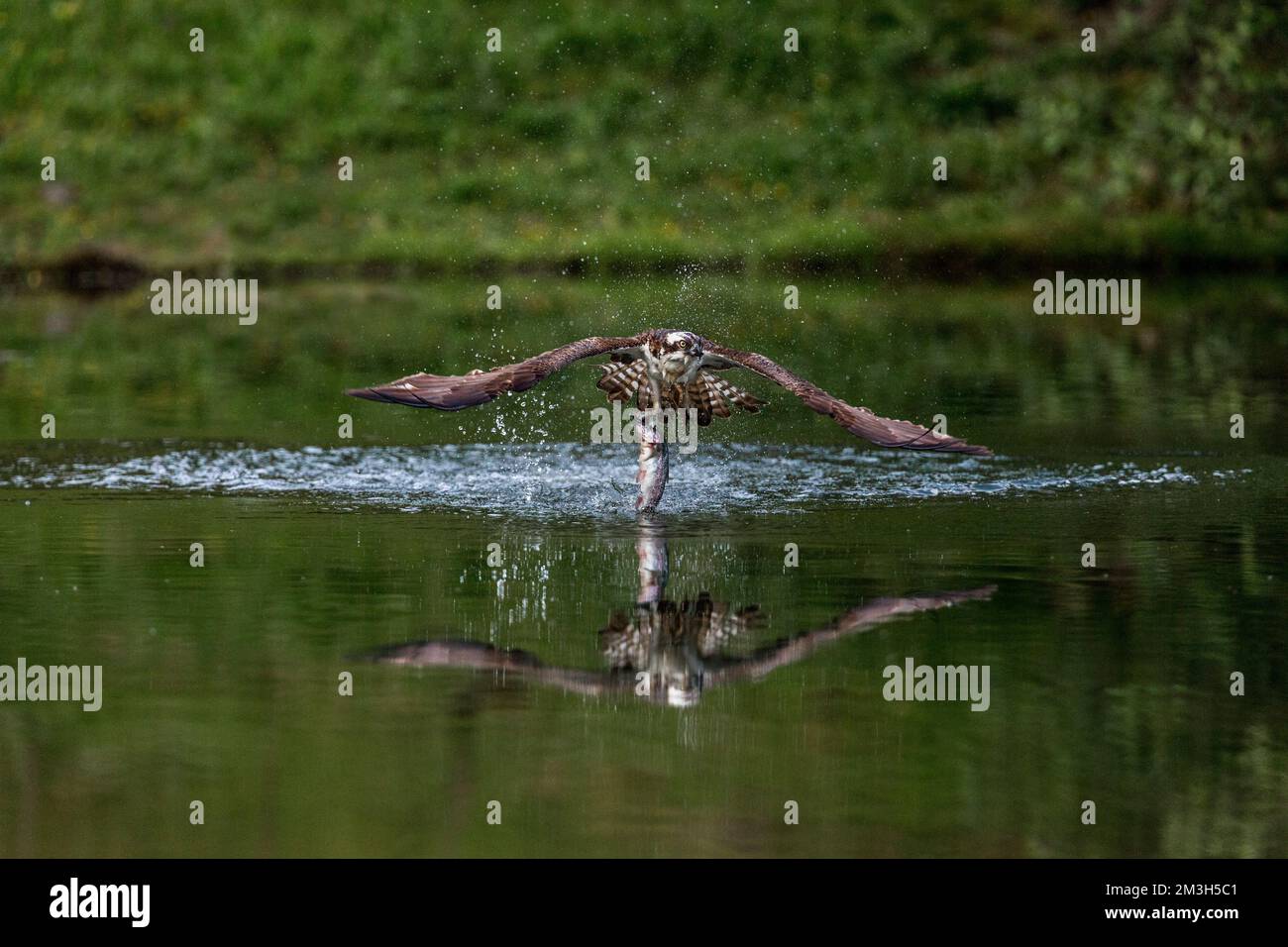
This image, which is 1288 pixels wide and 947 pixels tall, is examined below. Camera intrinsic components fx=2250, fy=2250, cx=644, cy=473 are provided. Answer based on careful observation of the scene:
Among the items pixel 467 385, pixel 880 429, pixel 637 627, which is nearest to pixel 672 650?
pixel 637 627

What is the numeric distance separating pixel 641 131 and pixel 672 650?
118 ft

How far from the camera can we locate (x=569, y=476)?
17.7m

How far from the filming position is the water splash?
16.4 metres

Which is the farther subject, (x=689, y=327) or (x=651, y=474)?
(x=689, y=327)

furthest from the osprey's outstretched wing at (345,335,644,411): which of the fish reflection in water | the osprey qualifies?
the fish reflection in water

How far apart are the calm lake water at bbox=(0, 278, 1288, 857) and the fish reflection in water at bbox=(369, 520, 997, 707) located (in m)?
0.03

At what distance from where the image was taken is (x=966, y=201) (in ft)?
138

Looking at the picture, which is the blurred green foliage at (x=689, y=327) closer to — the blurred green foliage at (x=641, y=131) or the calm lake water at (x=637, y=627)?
the calm lake water at (x=637, y=627)

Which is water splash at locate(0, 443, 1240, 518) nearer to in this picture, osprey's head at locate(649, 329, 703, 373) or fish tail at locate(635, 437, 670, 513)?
fish tail at locate(635, 437, 670, 513)

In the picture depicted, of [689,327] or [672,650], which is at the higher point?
[689,327]

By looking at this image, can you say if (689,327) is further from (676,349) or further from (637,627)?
(637,627)

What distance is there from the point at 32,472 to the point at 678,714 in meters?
9.38

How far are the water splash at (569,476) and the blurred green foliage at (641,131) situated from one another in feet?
73.0
